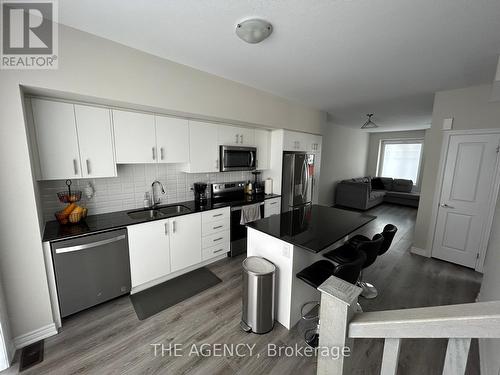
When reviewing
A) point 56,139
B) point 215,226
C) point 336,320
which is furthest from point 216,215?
point 336,320

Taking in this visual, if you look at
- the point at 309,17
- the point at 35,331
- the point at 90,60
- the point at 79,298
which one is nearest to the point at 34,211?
the point at 79,298

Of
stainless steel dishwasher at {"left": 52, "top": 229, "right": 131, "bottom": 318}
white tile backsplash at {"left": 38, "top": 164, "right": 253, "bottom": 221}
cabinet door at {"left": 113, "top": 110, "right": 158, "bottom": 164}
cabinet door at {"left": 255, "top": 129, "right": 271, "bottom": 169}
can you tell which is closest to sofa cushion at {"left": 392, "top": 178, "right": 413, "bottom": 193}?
cabinet door at {"left": 255, "top": 129, "right": 271, "bottom": 169}

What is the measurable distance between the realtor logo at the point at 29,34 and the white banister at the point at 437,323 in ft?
8.74

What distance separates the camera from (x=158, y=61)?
87.5 inches

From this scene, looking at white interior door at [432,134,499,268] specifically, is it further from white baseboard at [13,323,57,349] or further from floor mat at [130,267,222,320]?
white baseboard at [13,323,57,349]

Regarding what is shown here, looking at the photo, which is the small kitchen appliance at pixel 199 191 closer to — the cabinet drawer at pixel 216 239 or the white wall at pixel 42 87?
the cabinet drawer at pixel 216 239

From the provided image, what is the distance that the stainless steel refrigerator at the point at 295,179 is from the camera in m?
3.94

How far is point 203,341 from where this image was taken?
73.8 inches

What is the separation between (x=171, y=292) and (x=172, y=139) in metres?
1.92

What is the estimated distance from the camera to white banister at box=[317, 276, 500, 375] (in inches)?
22.7

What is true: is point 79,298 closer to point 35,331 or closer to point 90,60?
point 35,331

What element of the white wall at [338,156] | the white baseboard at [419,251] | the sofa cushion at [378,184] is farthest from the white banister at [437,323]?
the sofa cushion at [378,184]

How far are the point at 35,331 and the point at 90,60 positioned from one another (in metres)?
2.45

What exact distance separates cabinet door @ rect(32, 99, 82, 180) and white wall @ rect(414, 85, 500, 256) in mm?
4847
